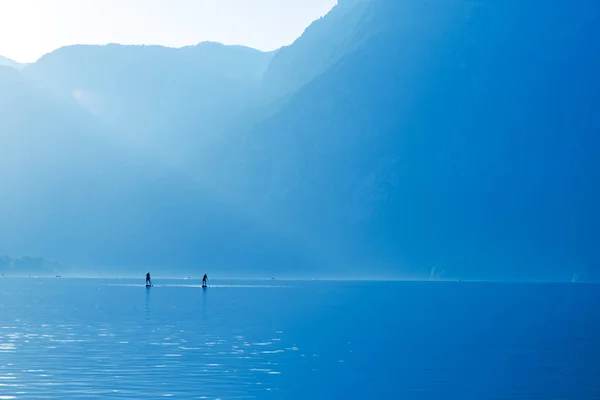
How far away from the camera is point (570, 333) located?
6356 cm

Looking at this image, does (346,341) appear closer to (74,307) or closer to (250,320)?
(250,320)

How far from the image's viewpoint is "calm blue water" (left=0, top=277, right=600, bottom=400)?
37875mm

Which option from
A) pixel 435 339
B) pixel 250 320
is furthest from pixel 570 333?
pixel 250 320

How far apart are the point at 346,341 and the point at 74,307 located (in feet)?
143

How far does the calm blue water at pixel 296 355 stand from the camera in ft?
124

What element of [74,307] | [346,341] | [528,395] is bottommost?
[528,395]

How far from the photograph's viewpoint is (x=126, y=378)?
40.1 m

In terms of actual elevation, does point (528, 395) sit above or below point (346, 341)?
below

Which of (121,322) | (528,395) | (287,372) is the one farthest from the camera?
(121,322)

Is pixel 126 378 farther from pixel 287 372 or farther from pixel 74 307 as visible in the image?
pixel 74 307

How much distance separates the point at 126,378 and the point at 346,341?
20939mm

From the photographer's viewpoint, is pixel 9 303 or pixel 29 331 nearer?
pixel 29 331

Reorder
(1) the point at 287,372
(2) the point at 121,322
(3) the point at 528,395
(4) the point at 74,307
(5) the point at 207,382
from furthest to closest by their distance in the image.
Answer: (4) the point at 74,307
(2) the point at 121,322
(1) the point at 287,372
(5) the point at 207,382
(3) the point at 528,395

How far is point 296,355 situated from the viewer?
49656 mm
